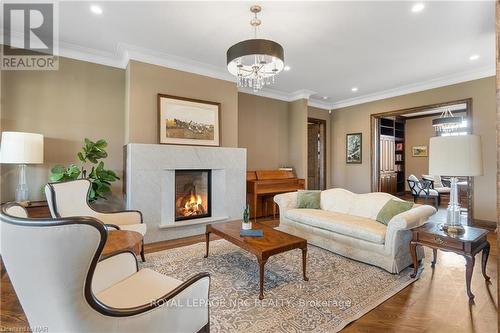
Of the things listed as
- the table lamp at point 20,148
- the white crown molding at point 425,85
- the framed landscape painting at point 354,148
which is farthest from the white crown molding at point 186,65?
the table lamp at point 20,148

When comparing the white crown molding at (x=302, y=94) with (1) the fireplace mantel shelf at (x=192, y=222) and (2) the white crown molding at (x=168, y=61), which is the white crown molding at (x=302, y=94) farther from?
(1) the fireplace mantel shelf at (x=192, y=222)

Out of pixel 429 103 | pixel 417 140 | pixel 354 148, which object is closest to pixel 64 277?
pixel 429 103

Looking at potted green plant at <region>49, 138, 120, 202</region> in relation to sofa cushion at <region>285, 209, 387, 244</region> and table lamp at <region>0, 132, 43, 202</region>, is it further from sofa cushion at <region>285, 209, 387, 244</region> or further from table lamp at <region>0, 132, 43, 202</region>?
sofa cushion at <region>285, 209, 387, 244</region>

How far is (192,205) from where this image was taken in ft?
14.6

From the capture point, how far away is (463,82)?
191 inches

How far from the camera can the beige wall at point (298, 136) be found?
6.21m

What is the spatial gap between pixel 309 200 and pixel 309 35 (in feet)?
Answer: 8.37

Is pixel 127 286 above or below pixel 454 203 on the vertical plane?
below

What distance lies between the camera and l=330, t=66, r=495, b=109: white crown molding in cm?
461

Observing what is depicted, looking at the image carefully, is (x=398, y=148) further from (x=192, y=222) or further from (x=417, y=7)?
(x=192, y=222)

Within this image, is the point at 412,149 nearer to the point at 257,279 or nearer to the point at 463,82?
the point at 463,82

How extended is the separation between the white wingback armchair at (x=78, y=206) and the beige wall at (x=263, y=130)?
3.16 metres

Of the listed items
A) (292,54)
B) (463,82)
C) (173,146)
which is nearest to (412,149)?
(463,82)

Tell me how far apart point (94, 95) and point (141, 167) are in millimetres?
1522
